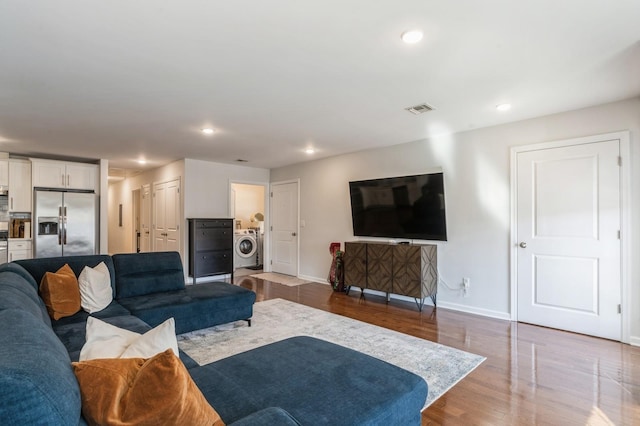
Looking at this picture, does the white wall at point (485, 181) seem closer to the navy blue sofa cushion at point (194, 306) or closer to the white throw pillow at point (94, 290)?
the navy blue sofa cushion at point (194, 306)

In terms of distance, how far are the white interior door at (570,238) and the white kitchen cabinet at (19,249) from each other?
285 inches

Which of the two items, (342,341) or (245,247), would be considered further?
(245,247)

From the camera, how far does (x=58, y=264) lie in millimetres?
2971

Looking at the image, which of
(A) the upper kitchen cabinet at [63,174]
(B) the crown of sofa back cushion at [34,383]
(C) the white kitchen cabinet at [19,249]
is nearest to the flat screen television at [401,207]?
(B) the crown of sofa back cushion at [34,383]

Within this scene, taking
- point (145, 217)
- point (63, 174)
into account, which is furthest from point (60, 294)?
point (145, 217)

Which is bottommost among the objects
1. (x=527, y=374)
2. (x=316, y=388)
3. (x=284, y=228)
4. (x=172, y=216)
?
(x=527, y=374)

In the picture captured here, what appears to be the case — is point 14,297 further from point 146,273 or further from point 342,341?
point 342,341

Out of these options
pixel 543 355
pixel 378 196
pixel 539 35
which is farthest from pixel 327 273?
pixel 539 35

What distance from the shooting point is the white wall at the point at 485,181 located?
330 cm

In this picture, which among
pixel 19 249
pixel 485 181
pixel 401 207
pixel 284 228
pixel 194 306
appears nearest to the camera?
pixel 194 306

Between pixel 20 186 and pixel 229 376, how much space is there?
614 centimetres

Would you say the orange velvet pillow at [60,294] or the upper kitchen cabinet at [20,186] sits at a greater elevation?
the upper kitchen cabinet at [20,186]

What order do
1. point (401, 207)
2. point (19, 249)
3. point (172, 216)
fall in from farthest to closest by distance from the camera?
point (172, 216) < point (19, 249) < point (401, 207)

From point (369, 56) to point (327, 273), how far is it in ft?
14.2
